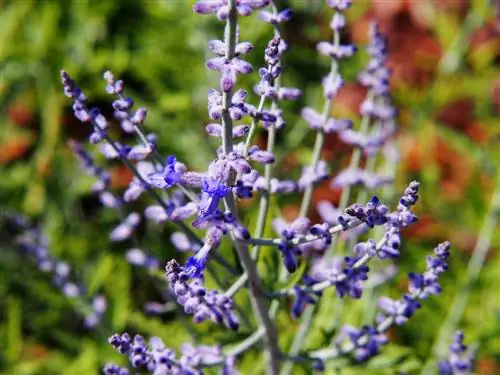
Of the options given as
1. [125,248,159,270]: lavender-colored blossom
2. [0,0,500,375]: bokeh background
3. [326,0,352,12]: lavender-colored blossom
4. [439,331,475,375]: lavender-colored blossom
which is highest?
[0,0,500,375]: bokeh background

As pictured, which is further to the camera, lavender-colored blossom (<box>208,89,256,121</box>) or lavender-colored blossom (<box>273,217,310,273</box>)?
lavender-colored blossom (<box>273,217,310,273</box>)

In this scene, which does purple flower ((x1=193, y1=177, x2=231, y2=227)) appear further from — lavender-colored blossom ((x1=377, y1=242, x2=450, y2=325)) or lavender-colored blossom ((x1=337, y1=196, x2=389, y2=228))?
lavender-colored blossom ((x1=377, y1=242, x2=450, y2=325))

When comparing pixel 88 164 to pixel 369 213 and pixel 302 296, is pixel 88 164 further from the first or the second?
pixel 369 213

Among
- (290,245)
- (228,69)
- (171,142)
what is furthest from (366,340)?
(171,142)

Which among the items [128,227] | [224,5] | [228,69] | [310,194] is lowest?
[228,69]

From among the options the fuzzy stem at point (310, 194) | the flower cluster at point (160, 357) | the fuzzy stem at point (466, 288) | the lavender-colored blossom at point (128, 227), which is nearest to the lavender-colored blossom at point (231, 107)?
the flower cluster at point (160, 357)

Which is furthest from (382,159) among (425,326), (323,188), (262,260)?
(262,260)

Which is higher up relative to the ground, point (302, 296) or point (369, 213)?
point (302, 296)

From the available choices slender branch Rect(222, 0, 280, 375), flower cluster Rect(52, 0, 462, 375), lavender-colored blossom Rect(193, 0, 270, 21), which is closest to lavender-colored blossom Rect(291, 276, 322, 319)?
flower cluster Rect(52, 0, 462, 375)

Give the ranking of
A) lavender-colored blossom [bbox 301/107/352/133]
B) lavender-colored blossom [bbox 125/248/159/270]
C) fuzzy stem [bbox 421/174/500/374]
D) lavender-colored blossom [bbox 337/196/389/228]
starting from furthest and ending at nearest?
fuzzy stem [bbox 421/174/500/374], lavender-colored blossom [bbox 125/248/159/270], lavender-colored blossom [bbox 301/107/352/133], lavender-colored blossom [bbox 337/196/389/228]
